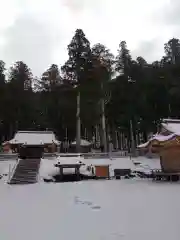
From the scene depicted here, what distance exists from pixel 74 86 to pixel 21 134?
31.3 ft

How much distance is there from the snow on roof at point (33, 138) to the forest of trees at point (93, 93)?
4.77m

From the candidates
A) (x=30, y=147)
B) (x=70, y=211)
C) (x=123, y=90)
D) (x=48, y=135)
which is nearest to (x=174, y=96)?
(x=123, y=90)

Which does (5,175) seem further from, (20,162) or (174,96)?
(174,96)

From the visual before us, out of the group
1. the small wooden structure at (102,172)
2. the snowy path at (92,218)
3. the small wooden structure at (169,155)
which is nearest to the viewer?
the snowy path at (92,218)

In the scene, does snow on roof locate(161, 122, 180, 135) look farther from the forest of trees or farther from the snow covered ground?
the forest of trees

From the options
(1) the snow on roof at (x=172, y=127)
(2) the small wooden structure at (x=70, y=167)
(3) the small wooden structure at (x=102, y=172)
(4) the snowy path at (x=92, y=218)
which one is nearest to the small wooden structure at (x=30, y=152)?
(2) the small wooden structure at (x=70, y=167)

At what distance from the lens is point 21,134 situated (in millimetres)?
43625

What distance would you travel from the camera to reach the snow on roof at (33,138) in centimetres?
4244

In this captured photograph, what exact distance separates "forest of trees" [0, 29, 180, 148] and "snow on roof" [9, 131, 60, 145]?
4.77 m

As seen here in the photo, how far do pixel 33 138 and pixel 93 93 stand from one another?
33.3 feet

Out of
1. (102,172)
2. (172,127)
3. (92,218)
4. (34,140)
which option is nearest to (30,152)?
(34,140)

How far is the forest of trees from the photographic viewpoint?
41.8 metres

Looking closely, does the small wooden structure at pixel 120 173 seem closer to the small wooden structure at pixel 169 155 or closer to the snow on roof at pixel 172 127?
the small wooden structure at pixel 169 155

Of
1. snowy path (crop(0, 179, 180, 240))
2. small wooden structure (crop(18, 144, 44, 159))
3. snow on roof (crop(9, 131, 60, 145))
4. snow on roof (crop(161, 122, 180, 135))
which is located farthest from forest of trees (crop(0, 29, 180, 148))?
snowy path (crop(0, 179, 180, 240))
